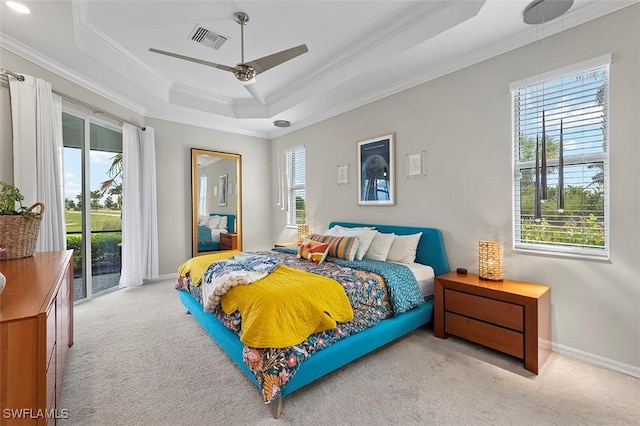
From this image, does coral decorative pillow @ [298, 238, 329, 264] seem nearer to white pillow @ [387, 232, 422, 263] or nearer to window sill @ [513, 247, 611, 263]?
white pillow @ [387, 232, 422, 263]

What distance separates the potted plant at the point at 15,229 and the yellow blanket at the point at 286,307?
4.91ft

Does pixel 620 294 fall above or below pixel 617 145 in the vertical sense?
below

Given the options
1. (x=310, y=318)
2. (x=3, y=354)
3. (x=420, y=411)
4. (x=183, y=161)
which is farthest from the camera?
(x=183, y=161)

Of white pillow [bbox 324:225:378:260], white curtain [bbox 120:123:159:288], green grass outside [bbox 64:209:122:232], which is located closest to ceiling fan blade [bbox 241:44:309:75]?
white pillow [bbox 324:225:378:260]

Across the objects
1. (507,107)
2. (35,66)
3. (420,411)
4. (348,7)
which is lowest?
(420,411)

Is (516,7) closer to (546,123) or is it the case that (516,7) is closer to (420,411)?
(546,123)

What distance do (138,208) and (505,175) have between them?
4.77 meters

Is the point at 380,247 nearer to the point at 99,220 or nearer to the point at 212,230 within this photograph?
the point at 212,230

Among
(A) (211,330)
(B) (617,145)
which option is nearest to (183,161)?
(A) (211,330)

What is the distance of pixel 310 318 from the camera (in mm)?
1859

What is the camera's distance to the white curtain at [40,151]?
9.11 ft

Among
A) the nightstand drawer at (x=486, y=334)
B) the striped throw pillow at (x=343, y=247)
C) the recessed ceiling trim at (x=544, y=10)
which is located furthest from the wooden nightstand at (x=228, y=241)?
the recessed ceiling trim at (x=544, y=10)

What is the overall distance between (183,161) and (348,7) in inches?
145

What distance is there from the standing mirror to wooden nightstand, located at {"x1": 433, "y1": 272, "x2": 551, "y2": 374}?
400 cm
